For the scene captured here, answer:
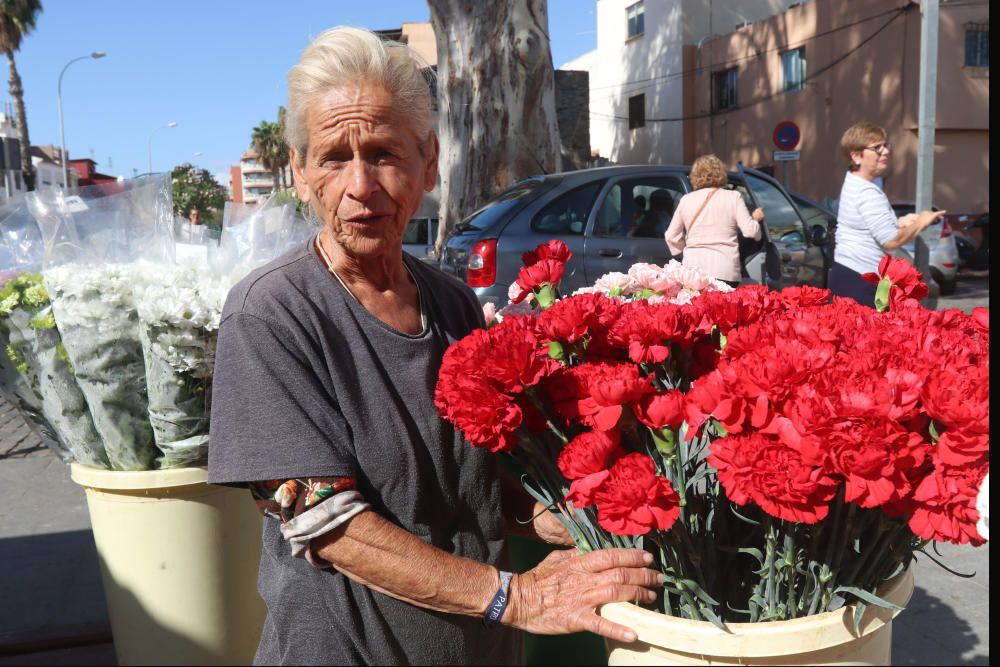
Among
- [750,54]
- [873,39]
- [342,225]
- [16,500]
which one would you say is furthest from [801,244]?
[750,54]

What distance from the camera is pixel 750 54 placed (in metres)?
26.2

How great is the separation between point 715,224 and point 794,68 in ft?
70.4

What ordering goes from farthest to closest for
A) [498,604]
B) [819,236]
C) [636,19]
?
[636,19]
[819,236]
[498,604]

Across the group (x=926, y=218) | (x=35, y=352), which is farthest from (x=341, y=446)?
(x=926, y=218)

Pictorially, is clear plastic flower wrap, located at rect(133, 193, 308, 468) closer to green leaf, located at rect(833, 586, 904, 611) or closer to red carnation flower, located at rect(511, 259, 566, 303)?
red carnation flower, located at rect(511, 259, 566, 303)

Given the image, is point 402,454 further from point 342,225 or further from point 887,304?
point 887,304

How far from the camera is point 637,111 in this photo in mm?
30578

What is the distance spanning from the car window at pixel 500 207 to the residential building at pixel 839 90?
13.8 m

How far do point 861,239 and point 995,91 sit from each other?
173 inches

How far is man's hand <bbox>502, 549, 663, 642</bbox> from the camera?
1.13m

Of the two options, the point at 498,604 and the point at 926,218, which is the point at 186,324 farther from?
the point at 926,218

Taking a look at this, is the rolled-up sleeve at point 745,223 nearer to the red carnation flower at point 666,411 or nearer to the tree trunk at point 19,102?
the red carnation flower at point 666,411

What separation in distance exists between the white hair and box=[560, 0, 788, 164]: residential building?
2825cm

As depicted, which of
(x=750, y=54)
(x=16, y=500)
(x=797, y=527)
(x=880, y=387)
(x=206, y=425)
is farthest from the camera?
(x=750, y=54)
